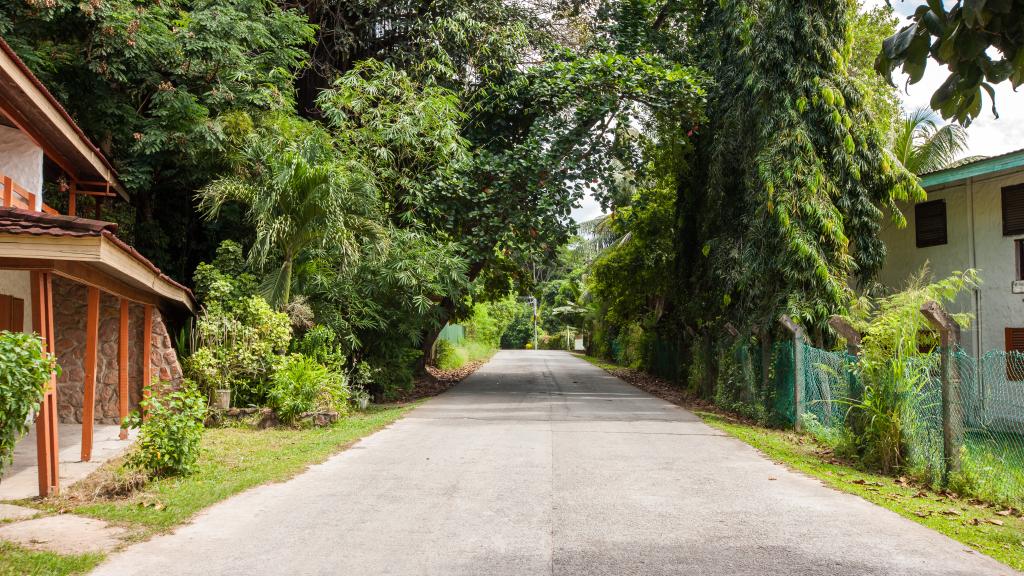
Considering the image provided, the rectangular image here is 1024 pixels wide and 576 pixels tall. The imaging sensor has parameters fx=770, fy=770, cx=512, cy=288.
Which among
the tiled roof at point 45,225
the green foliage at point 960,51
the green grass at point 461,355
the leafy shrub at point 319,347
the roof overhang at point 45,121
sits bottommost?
the green grass at point 461,355

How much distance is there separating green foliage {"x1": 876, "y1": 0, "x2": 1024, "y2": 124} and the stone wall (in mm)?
11301

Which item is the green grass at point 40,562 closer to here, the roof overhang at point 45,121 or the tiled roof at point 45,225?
the tiled roof at point 45,225

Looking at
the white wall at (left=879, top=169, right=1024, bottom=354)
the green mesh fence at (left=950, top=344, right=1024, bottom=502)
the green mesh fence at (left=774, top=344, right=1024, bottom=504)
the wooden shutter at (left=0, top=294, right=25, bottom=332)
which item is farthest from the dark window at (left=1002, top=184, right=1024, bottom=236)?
the wooden shutter at (left=0, top=294, right=25, bottom=332)

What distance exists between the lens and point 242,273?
14.6m

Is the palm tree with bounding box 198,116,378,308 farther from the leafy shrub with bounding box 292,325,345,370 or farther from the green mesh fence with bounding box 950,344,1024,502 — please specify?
the green mesh fence with bounding box 950,344,1024,502

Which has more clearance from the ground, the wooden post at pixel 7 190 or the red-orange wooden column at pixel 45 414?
the wooden post at pixel 7 190

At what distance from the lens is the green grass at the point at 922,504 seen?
19.9 ft

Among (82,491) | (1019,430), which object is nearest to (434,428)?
(82,491)

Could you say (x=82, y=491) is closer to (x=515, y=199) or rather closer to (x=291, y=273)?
(x=291, y=273)

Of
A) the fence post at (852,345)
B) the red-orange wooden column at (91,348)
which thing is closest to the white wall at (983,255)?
the fence post at (852,345)

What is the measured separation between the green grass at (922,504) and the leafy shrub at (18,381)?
726 centimetres

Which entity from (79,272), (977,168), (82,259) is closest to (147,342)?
(79,272)

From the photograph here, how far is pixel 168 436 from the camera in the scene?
26.0 feet

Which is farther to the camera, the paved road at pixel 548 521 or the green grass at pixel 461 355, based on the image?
the green grass at pixel 461 355
